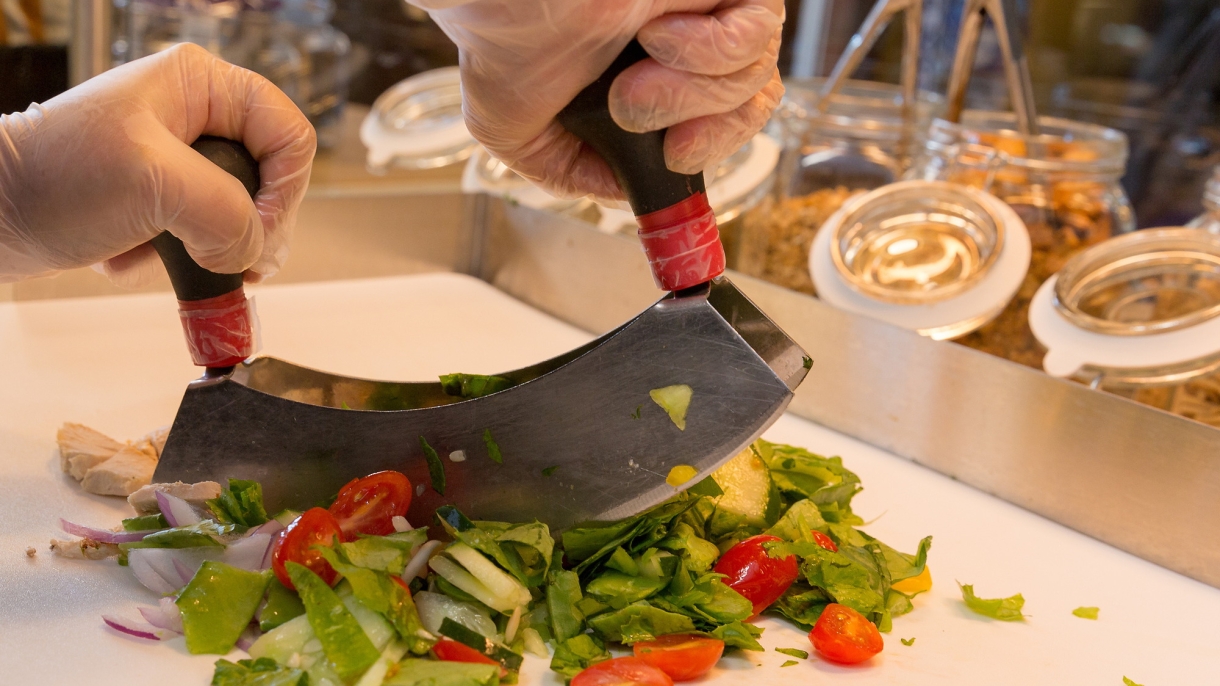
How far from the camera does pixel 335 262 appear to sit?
1.88 metres

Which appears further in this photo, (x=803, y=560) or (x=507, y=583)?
(x=803, y=560)

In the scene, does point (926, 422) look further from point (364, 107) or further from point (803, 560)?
point (364, 107)

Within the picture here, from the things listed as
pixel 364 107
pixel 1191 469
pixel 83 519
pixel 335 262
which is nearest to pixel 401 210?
pixel 335 262

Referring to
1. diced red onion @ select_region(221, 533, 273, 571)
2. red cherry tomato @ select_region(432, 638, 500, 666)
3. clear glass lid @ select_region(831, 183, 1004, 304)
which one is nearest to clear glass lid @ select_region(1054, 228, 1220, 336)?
clear glass lid @ select_region(831, 183, 1004, 304)

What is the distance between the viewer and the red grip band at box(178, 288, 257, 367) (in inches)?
35.8

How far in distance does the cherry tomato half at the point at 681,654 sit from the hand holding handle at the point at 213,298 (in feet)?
1.56

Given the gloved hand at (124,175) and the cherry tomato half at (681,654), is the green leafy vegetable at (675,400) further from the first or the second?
the gloved hand at (124,175)

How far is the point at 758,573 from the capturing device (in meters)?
0.87

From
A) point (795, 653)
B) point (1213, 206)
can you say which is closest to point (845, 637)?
point (795, 653)

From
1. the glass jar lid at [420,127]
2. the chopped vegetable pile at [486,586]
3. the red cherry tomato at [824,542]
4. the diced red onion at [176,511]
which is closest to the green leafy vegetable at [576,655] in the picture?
the chopped vegetable pile at [486,586]

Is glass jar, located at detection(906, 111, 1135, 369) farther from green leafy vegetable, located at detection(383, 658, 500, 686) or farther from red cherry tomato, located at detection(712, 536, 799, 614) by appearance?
green leafy vegetable, located at detection(383, 658, 500, 686)

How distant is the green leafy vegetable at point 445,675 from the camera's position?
71 centimetres

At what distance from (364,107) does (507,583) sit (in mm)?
2933

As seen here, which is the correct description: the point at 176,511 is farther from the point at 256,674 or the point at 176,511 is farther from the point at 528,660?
the point at 528,660
